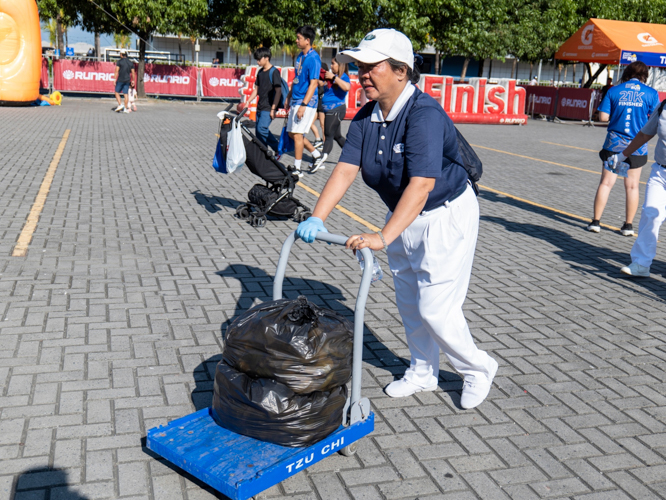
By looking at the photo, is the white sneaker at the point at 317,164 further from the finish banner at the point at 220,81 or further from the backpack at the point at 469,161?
the finish banner at the point at 220,81

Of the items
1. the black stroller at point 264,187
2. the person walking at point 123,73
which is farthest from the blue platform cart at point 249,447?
the person walking at point 123,73

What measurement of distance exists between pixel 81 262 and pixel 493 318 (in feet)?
11.4

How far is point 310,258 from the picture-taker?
6270 millimetres

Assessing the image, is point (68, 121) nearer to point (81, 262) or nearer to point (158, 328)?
point (81, 262)

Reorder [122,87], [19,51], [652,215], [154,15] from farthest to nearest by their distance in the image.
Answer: [154,15]
[122,87]
[19,51]
[652,215]

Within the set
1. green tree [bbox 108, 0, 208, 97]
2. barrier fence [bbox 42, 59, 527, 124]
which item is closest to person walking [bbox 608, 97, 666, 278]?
barrier fence [bbox 42, 59, 527, 124]

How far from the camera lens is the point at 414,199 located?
118 inches

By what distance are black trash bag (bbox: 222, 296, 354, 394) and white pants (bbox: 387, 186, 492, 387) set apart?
578 mm

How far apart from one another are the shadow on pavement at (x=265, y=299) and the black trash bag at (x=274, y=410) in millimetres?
676

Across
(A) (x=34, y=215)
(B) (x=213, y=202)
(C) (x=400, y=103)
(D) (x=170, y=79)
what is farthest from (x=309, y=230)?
(D) (x=170, y=79)

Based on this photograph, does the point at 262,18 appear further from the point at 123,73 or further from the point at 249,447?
the point at 249,447

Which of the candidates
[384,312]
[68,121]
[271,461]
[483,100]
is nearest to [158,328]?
[384,312]

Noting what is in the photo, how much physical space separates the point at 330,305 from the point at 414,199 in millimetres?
2220

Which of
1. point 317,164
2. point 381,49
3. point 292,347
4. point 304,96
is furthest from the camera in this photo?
point 317,164
